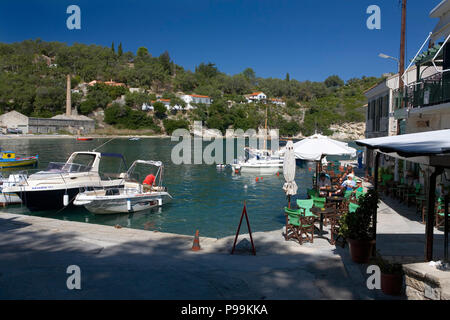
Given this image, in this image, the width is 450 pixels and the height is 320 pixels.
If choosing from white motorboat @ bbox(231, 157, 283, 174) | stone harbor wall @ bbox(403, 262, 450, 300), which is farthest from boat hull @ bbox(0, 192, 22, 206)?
white motorboat @ bbox(231, 157, 283, 174)

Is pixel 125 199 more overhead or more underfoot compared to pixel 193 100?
more underfoot

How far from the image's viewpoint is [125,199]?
60.2 ft

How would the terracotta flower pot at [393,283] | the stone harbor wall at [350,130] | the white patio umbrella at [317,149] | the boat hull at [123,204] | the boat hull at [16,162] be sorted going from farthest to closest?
the stone harbor wall at [350,130]
the boat hull at [16,162]
the boat hull at [123,204]
the white patio umbrella at [317,149]
the terracotta flower pot at [393,283]

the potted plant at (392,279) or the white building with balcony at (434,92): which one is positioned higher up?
the white building with balcony at (434,92)

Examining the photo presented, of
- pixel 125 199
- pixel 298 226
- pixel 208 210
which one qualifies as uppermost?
pixel 298 226

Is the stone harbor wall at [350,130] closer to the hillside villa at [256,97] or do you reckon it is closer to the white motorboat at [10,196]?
the hillside villa at [256,97]

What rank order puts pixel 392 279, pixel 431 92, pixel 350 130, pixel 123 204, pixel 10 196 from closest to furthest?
pixel 392 279 → pixel 431 92 → pixel 123 204 → pixel 10 196 → pixel 350 130

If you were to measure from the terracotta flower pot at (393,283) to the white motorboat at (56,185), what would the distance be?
16.0 metres

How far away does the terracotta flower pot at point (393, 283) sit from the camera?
5.32 metres

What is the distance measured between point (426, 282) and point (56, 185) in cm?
1786

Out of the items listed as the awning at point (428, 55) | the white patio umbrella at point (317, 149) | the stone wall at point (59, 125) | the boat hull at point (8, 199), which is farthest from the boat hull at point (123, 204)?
the stone wall at point (59, 125)

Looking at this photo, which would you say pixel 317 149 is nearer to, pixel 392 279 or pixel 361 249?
pixel 361 249

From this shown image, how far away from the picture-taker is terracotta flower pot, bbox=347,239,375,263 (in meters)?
6.88

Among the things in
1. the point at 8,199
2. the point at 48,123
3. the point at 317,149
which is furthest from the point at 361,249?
the point at 48,123
